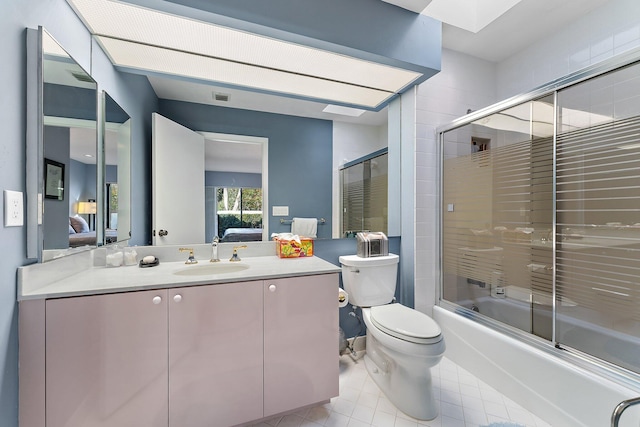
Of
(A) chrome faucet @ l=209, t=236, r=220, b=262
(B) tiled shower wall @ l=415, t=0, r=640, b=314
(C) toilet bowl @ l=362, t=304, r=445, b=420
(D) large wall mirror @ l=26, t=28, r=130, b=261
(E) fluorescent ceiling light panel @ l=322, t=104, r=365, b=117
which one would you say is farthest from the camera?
(E) fluorescent ceiling light panel @ l=322, t=104, r=365, b=117

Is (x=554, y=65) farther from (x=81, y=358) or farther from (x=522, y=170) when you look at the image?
(x=81, y=358)

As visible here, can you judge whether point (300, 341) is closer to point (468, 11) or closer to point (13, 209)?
point (13, 209)

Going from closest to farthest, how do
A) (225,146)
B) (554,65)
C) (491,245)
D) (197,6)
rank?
(197,6) → (225,146) → (491,245) → (554,65)

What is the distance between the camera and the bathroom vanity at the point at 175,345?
101cm

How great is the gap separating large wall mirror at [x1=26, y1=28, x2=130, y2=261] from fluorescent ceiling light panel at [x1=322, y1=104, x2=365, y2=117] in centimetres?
134

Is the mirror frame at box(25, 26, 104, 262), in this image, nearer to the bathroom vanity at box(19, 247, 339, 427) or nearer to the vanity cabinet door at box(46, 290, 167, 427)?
the bathroom vanity at box(19, 247, 339, 427)

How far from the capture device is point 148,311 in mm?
1119

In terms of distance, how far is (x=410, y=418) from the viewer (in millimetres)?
1446

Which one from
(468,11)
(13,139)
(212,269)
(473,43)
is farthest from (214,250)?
(473,43)

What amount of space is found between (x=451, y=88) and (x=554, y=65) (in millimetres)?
745

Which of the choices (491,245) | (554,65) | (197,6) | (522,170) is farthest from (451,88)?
(197,6)

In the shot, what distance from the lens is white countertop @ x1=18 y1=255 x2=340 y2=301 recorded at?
1.01 meters

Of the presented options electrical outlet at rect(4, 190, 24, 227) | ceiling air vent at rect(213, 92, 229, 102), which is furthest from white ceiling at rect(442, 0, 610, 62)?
electrical outlet at rect(4, 190, 24, 227)

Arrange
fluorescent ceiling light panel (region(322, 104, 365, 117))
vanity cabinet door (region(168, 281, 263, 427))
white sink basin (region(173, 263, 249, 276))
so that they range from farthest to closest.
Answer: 1. fluorescent ceiling light panel (region(322, 104, 365, 117))
2. white sink basin (region(173, 263, 249, 276))
3. vanity cabinet door (region(168, 281, 263, 427))
